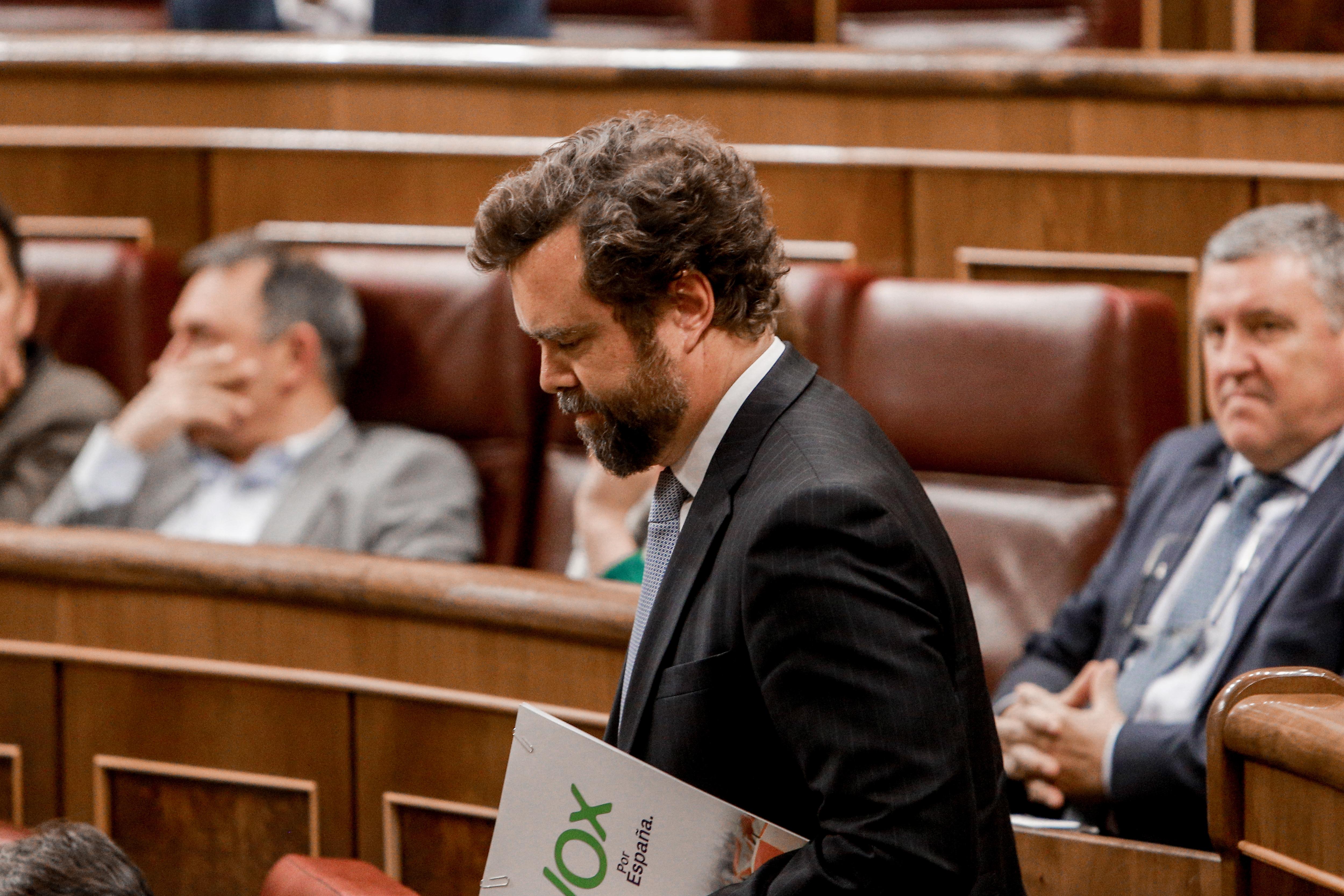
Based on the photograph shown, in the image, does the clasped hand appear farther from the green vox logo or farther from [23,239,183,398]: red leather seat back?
[23,239,183,398]: red leather seat back

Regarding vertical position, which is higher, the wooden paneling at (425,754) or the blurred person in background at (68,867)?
the blurred person in background at (68,867)

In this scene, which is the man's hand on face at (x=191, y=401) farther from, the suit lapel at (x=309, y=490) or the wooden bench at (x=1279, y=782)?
the wooden bench at (x=1279, y=782)

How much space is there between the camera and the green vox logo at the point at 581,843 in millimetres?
607

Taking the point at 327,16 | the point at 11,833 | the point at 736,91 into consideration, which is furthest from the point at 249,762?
the point at 327,16

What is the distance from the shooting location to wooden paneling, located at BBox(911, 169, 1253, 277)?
53.9 inches

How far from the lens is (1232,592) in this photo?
1058mm

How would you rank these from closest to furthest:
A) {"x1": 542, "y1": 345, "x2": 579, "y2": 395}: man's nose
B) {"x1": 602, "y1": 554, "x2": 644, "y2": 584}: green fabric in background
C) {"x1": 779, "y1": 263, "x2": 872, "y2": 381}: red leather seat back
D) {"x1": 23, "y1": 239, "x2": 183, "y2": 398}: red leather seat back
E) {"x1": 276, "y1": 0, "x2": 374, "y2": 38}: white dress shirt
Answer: {"x1": 542, "y1": 345, "x2": 579, "y2": 395}: man's nose < {"x1": 602, "y1": 554, "x2": 644, "y2": 584}: green fabric in background < {"x1": 779, "y1": 263, "x2": 872, "y2": 381}: red leather seat back < {"x1": 23, "y1": 239, "x2": 183, "y2": 398}: red leather seat back < {"x1": 276, "y1": 0, "x2": 374, "y2": 38}: white dress shirt

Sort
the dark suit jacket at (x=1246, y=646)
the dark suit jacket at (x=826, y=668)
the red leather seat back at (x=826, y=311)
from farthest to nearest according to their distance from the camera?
the red leather seat back at (x=826, y=311) → the dark suit jacket at (x=1246, y=646) → the dark suit jacket at (x=826, y=668)

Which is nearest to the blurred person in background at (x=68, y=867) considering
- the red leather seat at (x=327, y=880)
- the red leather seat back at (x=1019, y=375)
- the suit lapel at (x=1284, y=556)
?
the red leather seat at (x=327, y=880)

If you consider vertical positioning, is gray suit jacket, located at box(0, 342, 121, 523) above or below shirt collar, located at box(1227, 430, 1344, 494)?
below

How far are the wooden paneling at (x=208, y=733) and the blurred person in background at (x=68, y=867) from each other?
364mm

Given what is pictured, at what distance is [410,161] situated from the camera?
62.6 inches

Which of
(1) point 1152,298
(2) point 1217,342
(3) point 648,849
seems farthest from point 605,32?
(3) point 648,849

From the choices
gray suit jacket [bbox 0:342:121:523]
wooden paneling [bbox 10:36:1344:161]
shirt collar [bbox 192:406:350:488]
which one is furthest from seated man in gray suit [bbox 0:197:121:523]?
wooden paneling [bbox 10:36:1344:161]
